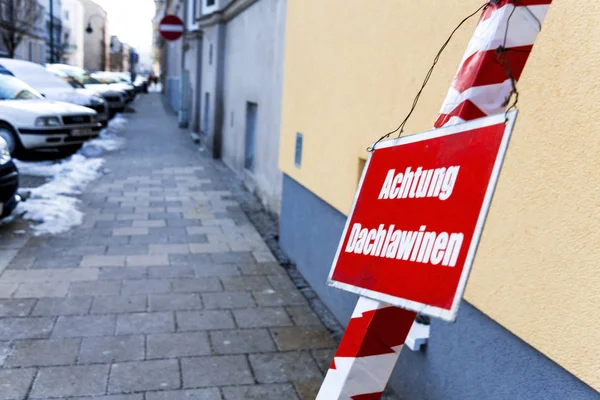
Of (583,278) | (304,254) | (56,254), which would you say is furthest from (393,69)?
(56,254)

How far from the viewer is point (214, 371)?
4.27 meters

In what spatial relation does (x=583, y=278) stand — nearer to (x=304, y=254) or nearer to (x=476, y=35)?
(x=476, y=35)

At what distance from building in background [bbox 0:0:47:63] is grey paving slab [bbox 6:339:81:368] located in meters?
29.4

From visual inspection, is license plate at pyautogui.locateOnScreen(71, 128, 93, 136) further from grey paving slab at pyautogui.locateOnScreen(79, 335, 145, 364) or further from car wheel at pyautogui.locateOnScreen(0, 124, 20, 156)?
grey paving slab at pyautogui.locateOnScreen(79, 335, 145, 364)

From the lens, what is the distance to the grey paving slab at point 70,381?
3.88 m

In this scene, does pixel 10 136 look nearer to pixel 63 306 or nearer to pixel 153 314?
pixel 63 306

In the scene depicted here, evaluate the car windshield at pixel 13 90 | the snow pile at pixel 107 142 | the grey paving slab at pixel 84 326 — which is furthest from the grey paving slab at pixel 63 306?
the snow pile at pixel 107 142

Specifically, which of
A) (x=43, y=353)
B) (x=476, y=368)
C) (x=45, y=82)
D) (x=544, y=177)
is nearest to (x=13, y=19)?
(x=45, y=82)

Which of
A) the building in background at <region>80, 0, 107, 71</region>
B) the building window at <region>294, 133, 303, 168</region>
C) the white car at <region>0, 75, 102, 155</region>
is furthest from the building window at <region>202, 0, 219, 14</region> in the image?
the building in background at <region>80, 0, 107, 71</region>

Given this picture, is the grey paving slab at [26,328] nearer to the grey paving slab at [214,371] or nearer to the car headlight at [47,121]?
the grey paving slab at [214,371]

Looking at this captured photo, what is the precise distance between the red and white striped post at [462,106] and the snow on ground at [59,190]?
20.8 ft

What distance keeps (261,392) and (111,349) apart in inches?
47.4

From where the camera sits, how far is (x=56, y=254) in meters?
6.71

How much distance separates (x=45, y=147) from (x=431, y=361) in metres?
10.2
